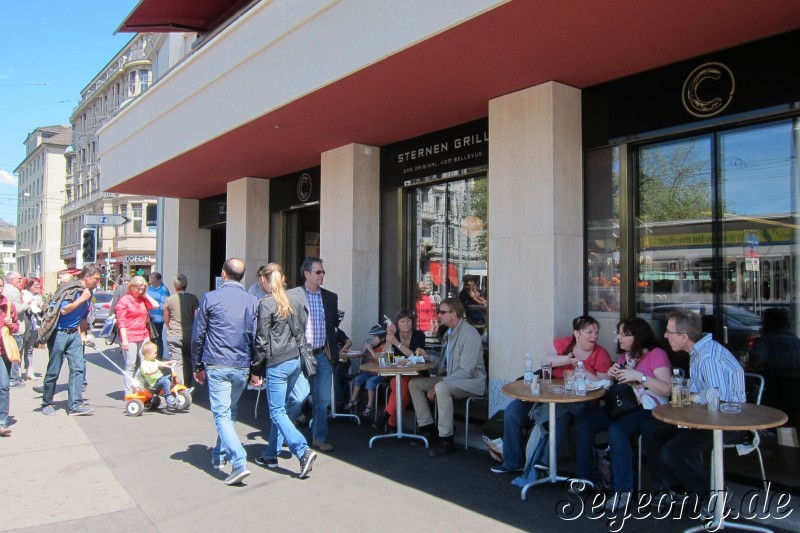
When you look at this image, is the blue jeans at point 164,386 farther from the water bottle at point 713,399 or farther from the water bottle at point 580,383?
the water bottle at point 713,399

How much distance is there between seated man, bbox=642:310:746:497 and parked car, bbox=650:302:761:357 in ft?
3.82

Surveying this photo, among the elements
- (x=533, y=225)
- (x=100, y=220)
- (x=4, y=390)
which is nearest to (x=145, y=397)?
(x=4, y=390)

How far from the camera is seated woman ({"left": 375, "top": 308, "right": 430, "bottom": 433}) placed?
21.4 feet

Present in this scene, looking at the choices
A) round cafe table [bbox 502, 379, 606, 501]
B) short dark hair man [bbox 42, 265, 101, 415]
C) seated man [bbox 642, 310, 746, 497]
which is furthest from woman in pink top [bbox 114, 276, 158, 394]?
seated man [bbox 642, 310, 746, 497]

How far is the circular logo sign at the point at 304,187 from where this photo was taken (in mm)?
10711

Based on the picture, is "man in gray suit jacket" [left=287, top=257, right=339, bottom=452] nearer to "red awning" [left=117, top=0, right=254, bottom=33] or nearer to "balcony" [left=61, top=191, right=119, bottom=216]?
"red awning" [left=117, top=0, right=254, bottom=33]

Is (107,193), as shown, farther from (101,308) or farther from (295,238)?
(295,238)

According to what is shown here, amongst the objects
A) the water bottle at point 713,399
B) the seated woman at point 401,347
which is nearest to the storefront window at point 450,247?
the seated woman at point 401,347

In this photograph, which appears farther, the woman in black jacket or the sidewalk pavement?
the woman in black jacket

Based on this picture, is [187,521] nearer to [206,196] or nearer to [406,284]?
[406,284]

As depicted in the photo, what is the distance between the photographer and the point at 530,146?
6195 mm

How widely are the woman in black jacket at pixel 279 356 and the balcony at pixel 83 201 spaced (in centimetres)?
4486

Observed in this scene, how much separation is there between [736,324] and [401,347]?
330 cm

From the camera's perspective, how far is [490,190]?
260 inches
